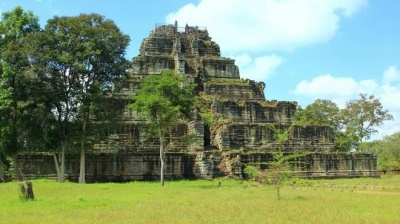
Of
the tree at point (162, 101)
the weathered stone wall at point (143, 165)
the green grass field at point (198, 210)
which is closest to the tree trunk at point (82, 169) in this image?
the weathered stone wall at point (143, 165)

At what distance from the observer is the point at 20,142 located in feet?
89.7

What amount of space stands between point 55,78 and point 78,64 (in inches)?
71.1

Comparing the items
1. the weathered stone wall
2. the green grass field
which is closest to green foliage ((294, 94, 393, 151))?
the weathered stone wall

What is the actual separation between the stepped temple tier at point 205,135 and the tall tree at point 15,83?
2159 millimetres

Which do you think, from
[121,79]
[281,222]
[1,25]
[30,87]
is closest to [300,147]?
[121,79]

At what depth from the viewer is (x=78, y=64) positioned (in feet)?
87.1

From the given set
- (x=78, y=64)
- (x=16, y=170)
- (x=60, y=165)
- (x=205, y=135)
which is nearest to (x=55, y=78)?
(x=78, y=64)

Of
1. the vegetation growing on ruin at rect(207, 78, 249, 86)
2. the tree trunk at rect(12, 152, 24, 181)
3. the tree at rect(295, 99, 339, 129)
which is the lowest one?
the tree trunk at rect(12, 152, 24, 181)

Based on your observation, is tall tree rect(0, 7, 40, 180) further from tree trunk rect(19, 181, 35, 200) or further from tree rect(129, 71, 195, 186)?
tree trunk rect(19, 181, 35, 200)

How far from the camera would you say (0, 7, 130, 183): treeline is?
26406 millimetres

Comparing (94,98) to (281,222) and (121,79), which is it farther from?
(281,222)

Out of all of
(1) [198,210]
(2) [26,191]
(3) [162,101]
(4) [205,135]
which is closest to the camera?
(1) [198,210]

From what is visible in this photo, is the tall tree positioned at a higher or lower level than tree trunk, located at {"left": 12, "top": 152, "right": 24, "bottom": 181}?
higher

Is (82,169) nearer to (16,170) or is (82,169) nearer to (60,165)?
(60,165)
